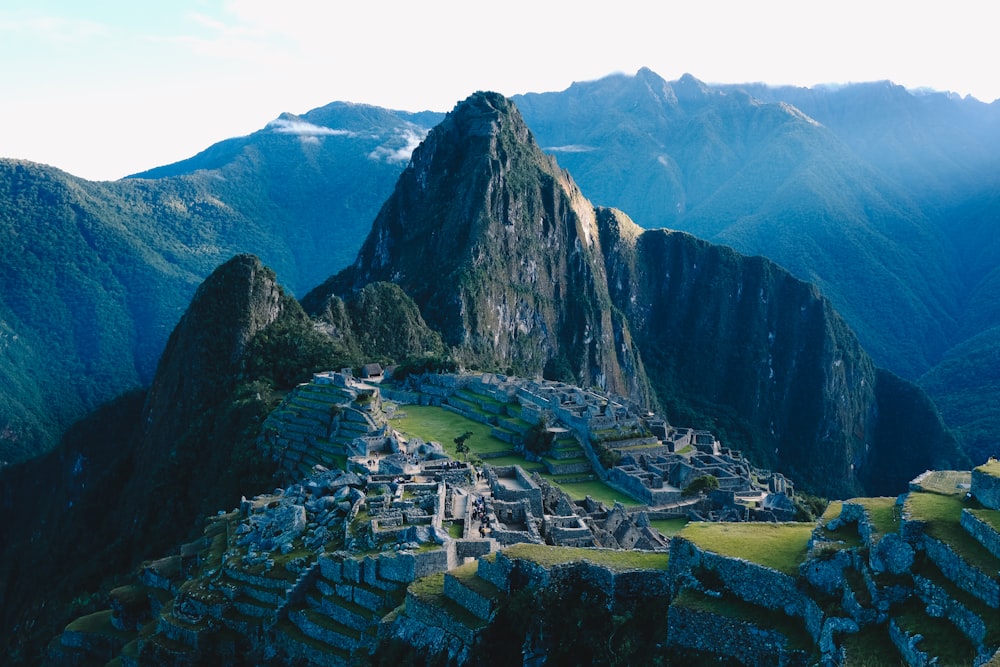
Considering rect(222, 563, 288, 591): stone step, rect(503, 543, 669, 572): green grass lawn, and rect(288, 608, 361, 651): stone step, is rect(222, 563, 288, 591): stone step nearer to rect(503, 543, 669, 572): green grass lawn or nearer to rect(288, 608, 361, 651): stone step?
rect(288, 608, 361, 651): stone step

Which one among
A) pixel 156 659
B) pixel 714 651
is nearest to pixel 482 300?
pixel 156 659

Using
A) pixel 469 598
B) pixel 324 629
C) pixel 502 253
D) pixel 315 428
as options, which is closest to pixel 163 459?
pixel 315 428

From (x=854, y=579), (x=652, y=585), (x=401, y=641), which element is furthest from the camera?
(x=401, y=641)

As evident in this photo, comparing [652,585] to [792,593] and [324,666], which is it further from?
[324,666]

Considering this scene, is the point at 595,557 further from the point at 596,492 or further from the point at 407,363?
the point at 407,363

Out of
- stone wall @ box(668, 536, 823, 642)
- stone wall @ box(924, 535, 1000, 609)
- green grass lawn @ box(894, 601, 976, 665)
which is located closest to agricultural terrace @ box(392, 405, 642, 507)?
stone wall @ box(668, 536, 823, 642)

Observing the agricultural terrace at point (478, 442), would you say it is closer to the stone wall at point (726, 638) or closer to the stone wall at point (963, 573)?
the stone wall at point (726, 638)
